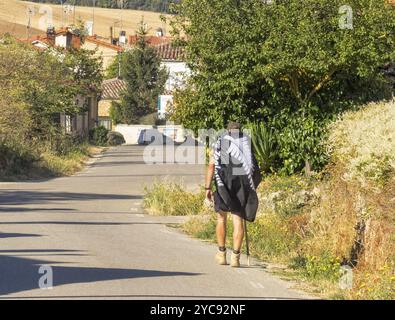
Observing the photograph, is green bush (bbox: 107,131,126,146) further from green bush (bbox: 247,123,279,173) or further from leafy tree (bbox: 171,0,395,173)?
green bush (bbox: 247,123,279,173)

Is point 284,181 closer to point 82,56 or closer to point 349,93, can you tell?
point 349,93

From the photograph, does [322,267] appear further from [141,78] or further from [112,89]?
[112,89]

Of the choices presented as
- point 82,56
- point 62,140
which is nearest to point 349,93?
point 62,140

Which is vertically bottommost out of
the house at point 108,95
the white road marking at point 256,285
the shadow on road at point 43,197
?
the shadow on road at point 43,197

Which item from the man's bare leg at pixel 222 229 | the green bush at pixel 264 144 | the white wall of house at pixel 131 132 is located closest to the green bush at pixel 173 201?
the green bush at pixel 264 144

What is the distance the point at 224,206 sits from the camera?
12961 mm

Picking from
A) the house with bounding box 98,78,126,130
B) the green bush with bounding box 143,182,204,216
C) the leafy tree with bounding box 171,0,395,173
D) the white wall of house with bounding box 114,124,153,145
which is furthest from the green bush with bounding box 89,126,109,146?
the green bush with bounding box 143,182,204,216

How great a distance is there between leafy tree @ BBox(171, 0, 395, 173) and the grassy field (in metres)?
83.9

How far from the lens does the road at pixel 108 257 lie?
35.2 ft

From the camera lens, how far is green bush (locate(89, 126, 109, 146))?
222 ft

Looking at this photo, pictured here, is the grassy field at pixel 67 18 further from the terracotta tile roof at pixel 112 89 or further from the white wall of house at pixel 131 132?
the white wall of house at pixel 131 132

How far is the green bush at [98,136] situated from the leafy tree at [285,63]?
45.7 metres

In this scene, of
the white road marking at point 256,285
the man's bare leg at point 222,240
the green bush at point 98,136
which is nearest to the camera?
the white road marking at point 256,285
